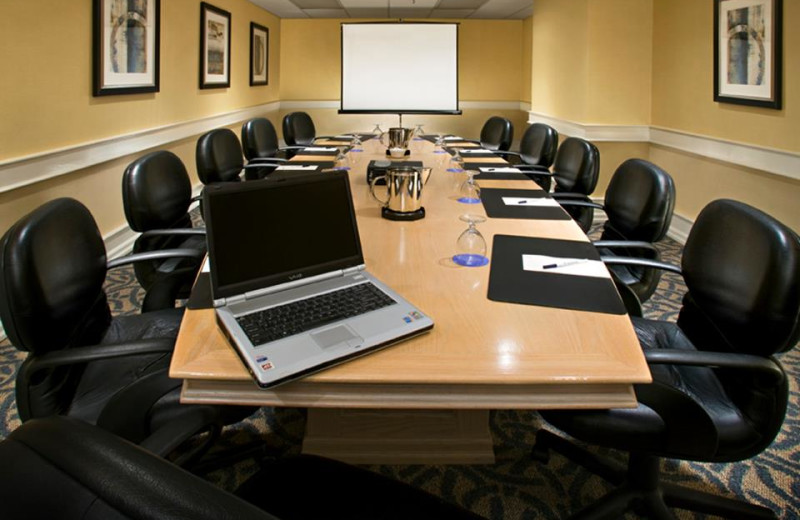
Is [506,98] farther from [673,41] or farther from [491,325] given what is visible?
[491,325]

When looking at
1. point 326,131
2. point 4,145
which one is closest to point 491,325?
point 4,145

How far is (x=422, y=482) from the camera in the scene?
3.78ft

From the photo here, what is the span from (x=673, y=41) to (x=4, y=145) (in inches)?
123

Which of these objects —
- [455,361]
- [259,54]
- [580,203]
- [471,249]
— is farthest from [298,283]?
[259,54]

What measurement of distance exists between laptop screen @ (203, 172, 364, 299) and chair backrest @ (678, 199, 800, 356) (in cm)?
63

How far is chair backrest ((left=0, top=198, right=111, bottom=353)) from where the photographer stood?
31.9 inches

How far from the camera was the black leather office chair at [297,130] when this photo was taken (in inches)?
148

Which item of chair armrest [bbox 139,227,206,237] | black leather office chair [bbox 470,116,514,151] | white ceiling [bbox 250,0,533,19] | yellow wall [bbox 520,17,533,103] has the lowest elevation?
chair armrest [bbox 139,227,206,237]

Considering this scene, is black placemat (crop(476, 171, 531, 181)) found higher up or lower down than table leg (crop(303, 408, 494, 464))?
higher up

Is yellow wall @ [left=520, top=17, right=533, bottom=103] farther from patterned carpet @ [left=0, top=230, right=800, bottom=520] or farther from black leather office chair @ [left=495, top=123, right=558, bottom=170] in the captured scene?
patterned carpet @ [left=0, top=230, right=800, bottom=520]

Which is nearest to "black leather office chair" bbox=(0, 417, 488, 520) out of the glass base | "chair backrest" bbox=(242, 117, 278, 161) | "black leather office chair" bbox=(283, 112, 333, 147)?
the glass base

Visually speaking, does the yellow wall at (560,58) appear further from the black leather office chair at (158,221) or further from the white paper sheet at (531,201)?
the black leather office chair at (158,221)

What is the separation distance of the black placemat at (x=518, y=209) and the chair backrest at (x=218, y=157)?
42.6 inches

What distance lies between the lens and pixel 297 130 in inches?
151
